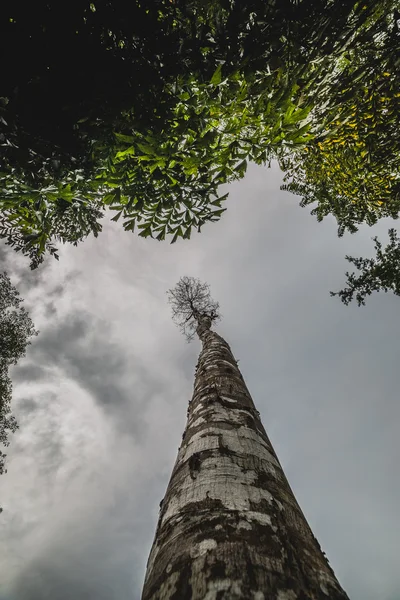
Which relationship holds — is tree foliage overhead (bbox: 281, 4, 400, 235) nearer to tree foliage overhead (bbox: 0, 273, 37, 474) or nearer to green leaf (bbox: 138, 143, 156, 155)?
green leaf (bbox: 138, 143, 156, 155)

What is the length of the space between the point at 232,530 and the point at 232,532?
1 centimetres

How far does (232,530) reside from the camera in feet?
3.91

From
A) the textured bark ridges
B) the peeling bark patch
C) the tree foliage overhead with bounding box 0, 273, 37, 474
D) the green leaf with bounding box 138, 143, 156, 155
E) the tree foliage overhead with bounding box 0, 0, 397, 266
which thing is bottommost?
the textured bark ridges

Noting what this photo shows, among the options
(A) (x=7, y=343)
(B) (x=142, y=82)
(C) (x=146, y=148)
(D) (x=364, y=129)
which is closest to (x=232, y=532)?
(C) (x=146, y=148)

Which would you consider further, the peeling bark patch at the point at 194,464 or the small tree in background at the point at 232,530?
the peeling bark patch at the point at 194,464

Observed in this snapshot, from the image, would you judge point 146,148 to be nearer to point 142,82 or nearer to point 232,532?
point 142,82

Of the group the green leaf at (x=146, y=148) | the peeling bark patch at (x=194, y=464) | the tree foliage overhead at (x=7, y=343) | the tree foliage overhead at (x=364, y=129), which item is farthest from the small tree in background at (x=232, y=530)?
the tree foliage overhead at (x=7, y=343)

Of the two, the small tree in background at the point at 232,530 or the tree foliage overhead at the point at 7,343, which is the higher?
the tree foliage overhead at the point at 7,343

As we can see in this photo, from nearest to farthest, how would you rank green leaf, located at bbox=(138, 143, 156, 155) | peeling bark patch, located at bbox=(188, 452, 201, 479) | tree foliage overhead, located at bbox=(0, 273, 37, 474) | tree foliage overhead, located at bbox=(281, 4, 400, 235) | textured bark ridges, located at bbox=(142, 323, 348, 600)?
textured bark ridges, located at bbox=(142, 323, 348, 600), peeling bark patch, located at bbox=(188, 452, 201, 479), green leaf, located at bbox=(138, 143, 156, 155), tree foliage overhead, located at bbox=(281, 4, 400, 235), tree foliage overhead, located at bbox=(0, 273, 37, 474)

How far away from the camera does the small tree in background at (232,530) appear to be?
0.96 m

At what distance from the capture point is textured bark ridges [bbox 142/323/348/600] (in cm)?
96

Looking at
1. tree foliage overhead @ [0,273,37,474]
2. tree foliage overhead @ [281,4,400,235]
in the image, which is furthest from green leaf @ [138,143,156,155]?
tree foliage overhead @ [0,273,37,474]

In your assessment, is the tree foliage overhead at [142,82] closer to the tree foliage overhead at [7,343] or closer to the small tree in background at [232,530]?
the small tree in background at [232,530]

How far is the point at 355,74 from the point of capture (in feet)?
11.2
